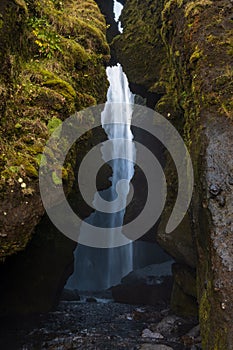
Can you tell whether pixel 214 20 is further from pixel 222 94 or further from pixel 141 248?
pixel 141 248

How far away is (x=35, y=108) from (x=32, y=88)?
1.83ft

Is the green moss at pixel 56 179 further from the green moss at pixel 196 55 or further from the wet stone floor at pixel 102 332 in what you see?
the green moss at pixel 196 55

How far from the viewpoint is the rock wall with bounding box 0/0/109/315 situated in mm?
5336

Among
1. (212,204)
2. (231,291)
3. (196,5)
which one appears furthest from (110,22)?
(231,291)

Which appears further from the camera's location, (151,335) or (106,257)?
(106,257)

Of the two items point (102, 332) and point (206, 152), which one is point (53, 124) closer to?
point (206, 152)

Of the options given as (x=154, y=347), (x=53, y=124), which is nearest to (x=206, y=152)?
(x=53, y=124)

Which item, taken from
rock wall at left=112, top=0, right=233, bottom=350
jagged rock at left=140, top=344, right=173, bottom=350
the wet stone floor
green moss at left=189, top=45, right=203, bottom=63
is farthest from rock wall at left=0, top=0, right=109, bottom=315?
jagged rock at left=140, top=344, right=173, bottom=350

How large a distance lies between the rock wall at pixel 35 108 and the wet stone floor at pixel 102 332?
106 centimetres

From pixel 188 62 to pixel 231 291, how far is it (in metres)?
5.65

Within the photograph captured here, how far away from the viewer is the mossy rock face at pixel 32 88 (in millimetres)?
5265

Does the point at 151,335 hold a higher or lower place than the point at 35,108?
lower

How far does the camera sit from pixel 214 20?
7.57m

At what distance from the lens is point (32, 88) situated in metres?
6.60
